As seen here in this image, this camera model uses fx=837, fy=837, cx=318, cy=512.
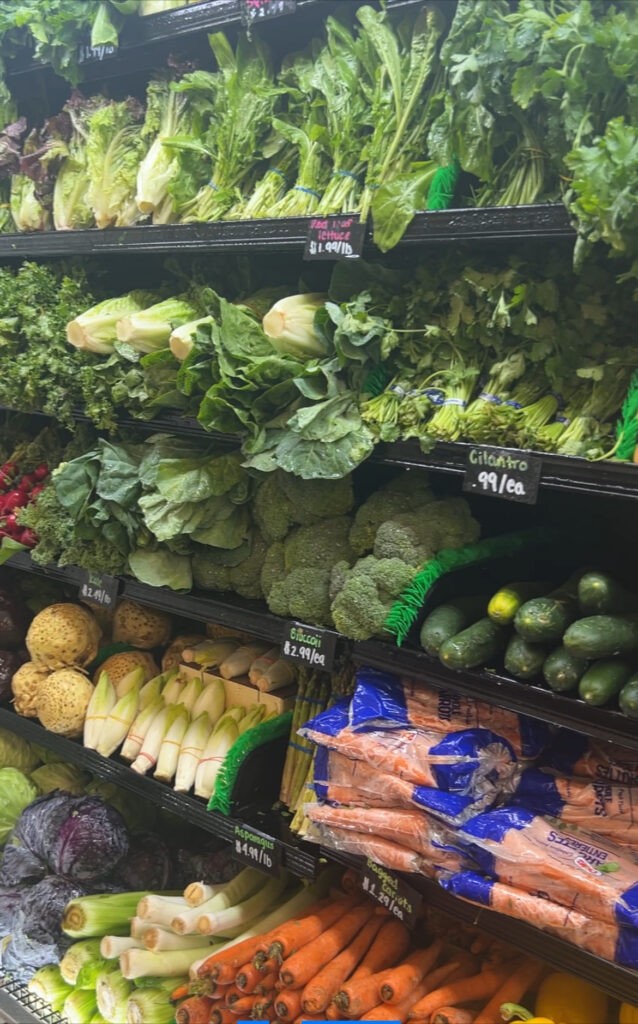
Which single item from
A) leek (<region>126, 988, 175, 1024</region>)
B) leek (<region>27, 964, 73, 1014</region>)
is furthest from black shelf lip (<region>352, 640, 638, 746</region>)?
leek (<region>27, 964, 73, 1014</region>)

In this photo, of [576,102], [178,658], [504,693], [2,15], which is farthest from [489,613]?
[2,15]

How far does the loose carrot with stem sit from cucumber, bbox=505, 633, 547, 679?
0.87 metres

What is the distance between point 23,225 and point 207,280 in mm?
733

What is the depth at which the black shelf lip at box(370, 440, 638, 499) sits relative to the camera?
1370 millimetres

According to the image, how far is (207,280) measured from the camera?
2.35 m

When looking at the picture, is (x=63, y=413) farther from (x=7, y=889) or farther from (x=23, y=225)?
(x=7, y=889)

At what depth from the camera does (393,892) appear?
178 cm

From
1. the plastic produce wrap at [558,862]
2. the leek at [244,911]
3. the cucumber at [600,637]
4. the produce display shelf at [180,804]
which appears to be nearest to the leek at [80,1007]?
the leek at [244,911]

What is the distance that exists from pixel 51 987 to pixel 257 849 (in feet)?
2.77

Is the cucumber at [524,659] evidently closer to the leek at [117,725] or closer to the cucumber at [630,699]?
the cucumber at [630,699]

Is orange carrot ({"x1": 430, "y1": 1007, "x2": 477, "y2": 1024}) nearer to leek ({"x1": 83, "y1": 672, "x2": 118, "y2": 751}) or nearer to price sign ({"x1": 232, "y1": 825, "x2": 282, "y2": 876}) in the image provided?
price sign ({"x1": 232, "y1": 825, "x2": 282, "y2": 876})

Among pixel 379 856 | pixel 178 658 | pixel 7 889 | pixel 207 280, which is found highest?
pixel 207 280

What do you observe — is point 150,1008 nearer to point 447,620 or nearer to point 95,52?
point 447,620

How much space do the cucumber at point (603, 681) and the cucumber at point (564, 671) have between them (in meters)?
0.02
